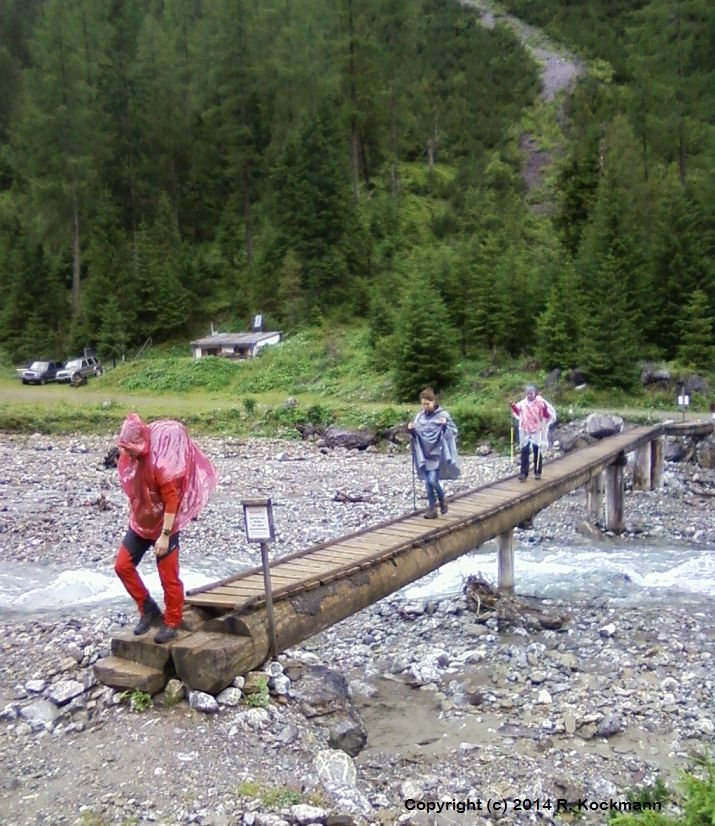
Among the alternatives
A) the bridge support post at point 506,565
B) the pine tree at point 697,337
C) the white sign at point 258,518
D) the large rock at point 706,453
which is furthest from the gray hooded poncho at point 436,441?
the pine tree at point 697,337

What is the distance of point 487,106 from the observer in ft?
245

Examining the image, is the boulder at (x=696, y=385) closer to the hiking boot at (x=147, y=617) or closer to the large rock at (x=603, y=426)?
the large rock at (x=603, y=426)

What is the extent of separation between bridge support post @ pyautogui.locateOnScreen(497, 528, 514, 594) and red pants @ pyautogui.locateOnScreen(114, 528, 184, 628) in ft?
26.4

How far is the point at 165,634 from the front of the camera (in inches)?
285

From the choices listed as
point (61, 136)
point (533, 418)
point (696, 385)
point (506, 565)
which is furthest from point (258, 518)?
point (61, 136)

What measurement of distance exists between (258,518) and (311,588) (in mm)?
1832

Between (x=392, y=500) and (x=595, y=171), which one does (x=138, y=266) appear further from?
(x=392, y=500)

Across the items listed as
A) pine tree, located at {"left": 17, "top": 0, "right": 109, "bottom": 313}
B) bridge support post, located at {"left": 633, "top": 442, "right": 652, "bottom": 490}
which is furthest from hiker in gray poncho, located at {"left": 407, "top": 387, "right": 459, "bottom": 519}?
pine tree, located at {"left": 17, "top": 0, "right": 109, "bottom": 313}

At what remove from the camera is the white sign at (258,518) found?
23.2 ft

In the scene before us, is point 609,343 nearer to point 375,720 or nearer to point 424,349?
point 424,349

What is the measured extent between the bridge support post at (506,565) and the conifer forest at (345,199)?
21.0 m

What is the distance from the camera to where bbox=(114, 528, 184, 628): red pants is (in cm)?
726

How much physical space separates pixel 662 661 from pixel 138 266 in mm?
47413

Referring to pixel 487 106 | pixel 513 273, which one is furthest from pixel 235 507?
pixel 487 106
